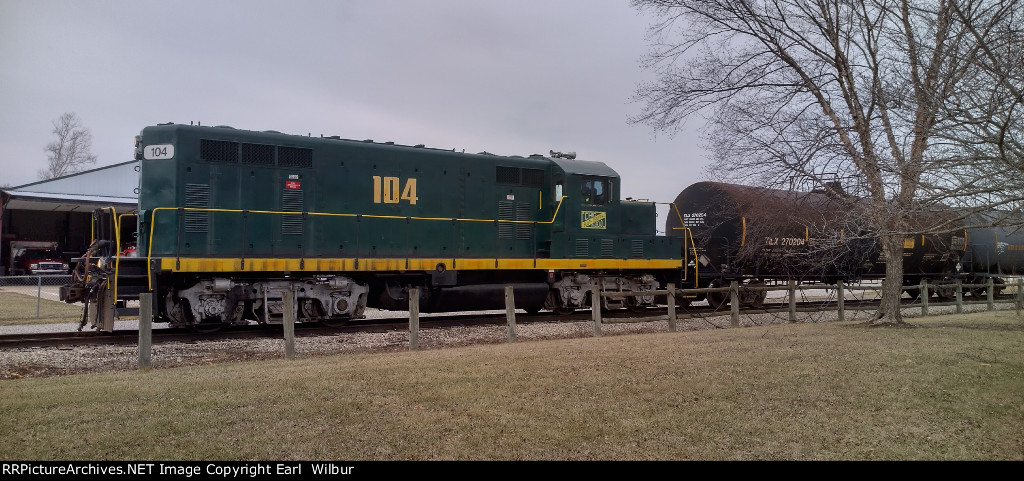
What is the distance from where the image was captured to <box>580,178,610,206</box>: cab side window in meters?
15.9

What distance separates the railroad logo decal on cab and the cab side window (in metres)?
0.24

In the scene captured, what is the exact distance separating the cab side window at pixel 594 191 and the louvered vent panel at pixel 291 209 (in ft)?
20.8

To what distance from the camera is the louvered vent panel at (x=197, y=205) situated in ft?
39.4

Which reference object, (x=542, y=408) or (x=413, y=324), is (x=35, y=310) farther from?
(x=542, y=408)

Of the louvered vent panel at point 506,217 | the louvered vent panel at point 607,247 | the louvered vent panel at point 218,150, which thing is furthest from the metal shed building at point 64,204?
the louvered vent panel at point 607,247

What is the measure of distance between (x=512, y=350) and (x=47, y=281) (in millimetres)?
31711

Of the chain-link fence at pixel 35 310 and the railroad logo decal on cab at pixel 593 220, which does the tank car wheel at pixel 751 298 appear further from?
the chain-link fence at pixel 35 310

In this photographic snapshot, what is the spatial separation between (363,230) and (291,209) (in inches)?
55.9

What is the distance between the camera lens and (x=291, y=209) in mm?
12969

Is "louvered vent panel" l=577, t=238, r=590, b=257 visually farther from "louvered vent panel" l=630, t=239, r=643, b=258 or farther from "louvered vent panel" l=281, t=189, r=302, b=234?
"louvered vent panel" l=281, t=189, r=302, b=234
